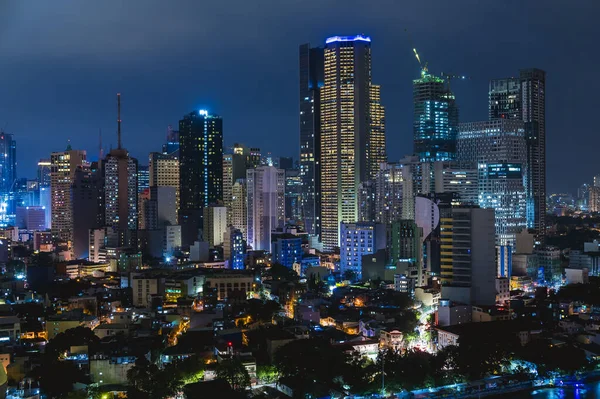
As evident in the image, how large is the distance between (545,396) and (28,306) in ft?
37.4

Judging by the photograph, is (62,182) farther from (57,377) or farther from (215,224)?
(57,377)

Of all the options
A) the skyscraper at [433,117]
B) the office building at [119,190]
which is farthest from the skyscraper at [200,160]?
the skyscraper at [433,117]

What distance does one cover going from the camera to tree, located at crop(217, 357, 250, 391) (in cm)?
1085

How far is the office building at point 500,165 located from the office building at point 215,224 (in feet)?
32.8

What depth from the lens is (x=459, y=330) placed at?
13.9m

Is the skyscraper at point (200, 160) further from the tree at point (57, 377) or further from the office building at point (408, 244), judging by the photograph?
the tree at point (57, 377)

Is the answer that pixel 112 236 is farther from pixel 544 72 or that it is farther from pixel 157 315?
pixel 544 72

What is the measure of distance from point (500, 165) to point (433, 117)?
6749 millimetres

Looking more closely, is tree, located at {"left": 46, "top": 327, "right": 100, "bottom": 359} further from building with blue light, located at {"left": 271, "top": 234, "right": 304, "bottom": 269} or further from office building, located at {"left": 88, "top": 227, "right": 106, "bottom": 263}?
office building, located at {"left": 88, "top": 227, "right": 106, "bottom": 263}

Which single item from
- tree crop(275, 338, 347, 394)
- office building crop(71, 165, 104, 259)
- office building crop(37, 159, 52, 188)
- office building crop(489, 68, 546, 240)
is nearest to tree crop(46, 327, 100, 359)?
tree crop(275, 338, 347, 394)

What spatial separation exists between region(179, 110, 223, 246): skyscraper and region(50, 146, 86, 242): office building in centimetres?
499

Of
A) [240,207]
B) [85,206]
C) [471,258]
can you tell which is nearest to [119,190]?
[85,206]

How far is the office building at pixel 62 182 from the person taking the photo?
3278 centimetres

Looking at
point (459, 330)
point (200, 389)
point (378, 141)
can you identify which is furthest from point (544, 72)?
point (200, 389)
